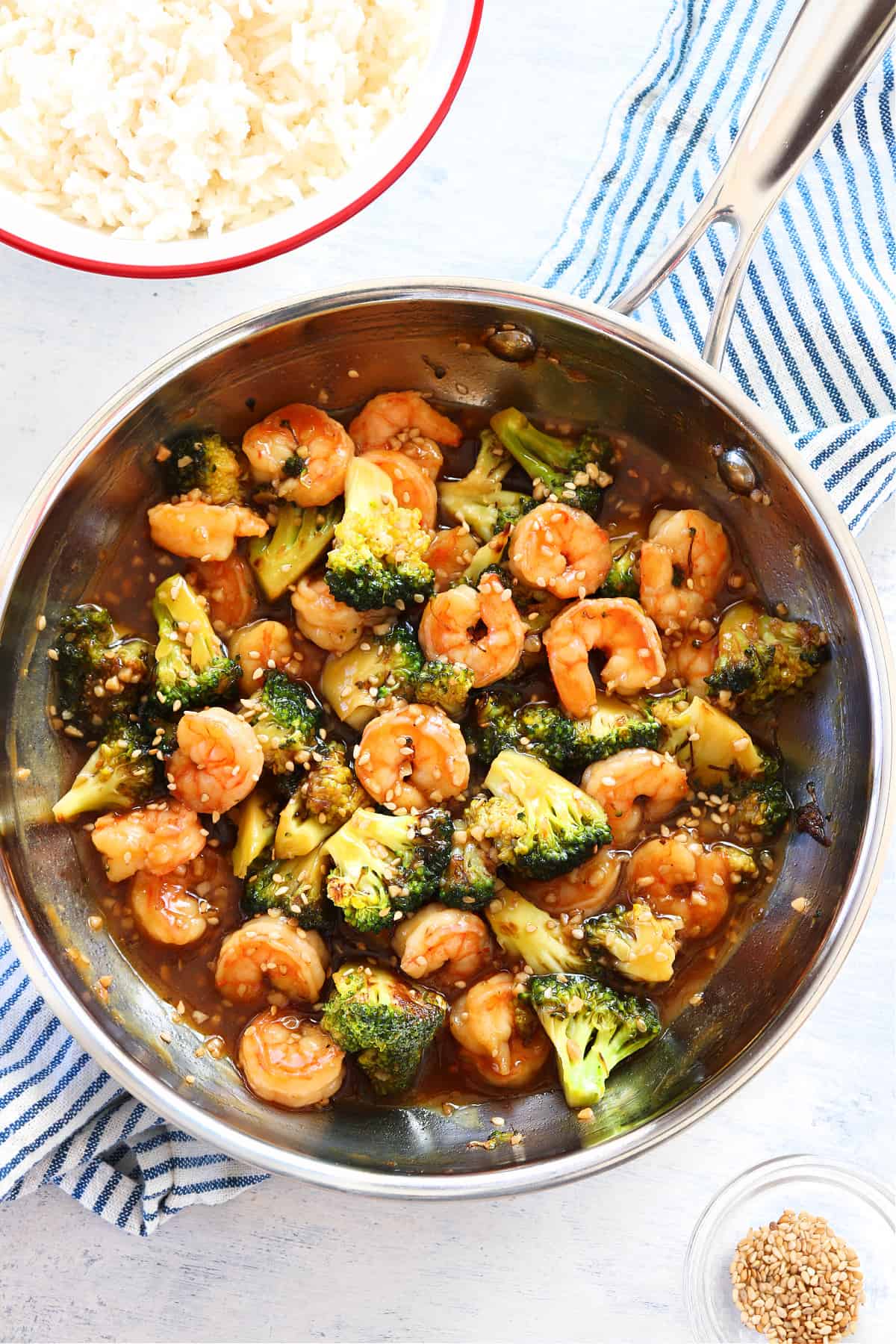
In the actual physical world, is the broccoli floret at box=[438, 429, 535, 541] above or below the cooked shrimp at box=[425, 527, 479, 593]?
above

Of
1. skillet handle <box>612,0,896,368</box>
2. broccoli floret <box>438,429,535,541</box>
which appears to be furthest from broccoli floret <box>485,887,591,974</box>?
skillet handle <box>612,0,896,368</box>

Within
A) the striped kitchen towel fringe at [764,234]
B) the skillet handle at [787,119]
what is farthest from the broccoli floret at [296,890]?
the striped kitchen towel fringe at [764,234]

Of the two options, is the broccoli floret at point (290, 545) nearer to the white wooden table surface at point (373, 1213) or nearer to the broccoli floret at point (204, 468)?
the broccoli floret at point (204, 468)

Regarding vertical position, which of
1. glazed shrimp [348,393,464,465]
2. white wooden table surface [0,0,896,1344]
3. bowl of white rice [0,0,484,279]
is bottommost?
white wooden table surface [0,0,896,1344]

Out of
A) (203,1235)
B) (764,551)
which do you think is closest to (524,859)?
(764,551)

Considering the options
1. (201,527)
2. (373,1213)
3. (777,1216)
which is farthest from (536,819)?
(777,1216)

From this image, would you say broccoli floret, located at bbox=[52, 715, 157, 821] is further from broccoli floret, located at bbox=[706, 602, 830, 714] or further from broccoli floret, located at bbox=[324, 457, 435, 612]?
broccoli floret, located at bbox=[706, 602, 830, 714]

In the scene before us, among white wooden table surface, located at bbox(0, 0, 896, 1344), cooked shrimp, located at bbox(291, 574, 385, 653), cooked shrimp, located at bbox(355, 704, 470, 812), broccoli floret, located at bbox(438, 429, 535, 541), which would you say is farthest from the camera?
white wooden table surface, located at bbox(0, 0, 896, 1344)

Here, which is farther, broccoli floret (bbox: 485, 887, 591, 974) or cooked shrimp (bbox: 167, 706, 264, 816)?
broccoli floret (bbox: 485, 887, 591, 974)
